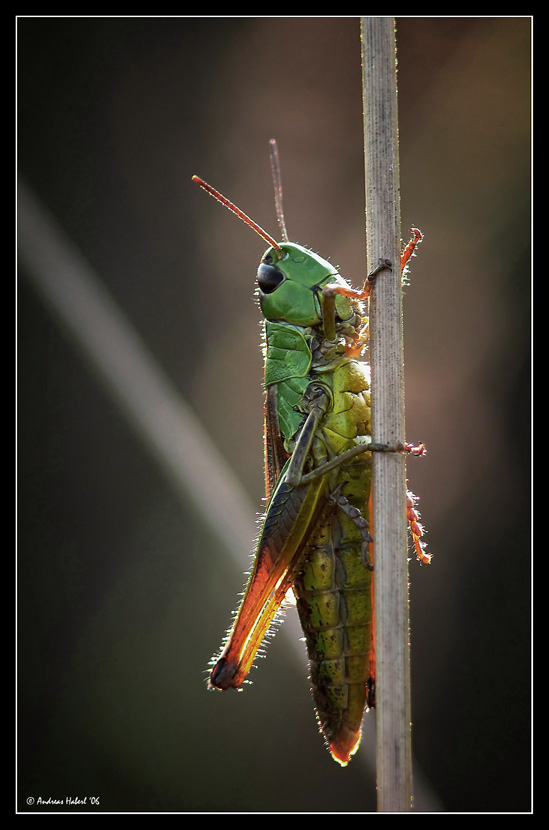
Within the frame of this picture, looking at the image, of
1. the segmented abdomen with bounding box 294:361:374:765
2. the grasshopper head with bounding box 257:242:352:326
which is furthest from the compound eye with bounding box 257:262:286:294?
the segmented abdomen with bounding box 294:361:374:765

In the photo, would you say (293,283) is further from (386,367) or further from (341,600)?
(341,600)

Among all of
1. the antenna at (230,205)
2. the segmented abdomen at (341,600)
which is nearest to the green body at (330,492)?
the segmented abdomen at (341,600)

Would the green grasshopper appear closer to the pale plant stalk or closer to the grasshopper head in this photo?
the grasshopper head

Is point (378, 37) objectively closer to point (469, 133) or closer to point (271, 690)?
point (469, 133)

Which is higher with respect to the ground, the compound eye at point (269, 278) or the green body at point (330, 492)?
the compound eye at point (269, 278)

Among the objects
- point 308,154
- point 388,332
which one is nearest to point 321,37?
point 308,154

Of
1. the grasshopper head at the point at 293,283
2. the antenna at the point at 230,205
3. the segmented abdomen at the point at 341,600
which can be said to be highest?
the antenna at the point at 230,205

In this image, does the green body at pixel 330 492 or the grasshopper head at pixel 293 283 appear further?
the grasshopper head at pixel 293 283

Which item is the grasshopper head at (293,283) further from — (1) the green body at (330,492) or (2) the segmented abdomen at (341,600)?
(2) the segmented abdomen at (341,600)
